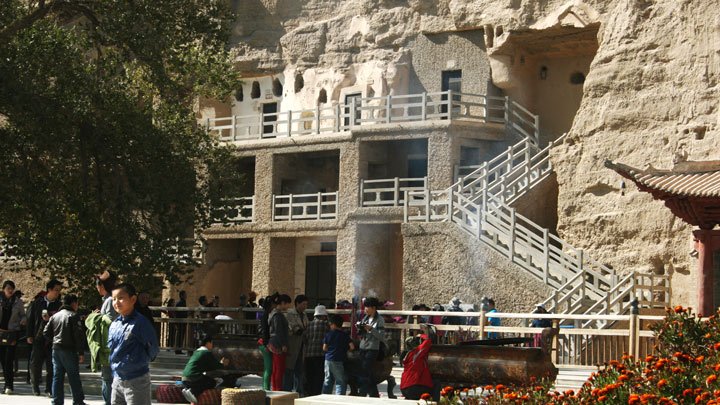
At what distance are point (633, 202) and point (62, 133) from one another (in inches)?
549

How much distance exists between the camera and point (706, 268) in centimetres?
1995

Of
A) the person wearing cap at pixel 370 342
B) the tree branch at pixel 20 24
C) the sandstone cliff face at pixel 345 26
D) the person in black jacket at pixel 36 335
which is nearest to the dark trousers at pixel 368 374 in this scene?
the person wearing cap at pixel 370 342

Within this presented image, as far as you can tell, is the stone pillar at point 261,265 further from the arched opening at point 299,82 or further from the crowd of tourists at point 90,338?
the crowd of tourists at point 90,338

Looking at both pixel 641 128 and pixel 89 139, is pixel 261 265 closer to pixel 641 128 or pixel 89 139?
pixel 641 128

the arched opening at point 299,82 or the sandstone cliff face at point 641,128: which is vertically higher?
the arched opening at point 299,82

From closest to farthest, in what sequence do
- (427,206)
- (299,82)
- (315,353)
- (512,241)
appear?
(315,353) → (512,241) → (427,206) → (299,82)

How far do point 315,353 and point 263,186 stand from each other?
18.9m

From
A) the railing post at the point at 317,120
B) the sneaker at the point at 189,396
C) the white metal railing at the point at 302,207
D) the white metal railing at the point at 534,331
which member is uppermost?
the railing post at the point at 317,120

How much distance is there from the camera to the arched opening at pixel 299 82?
36.6 metres

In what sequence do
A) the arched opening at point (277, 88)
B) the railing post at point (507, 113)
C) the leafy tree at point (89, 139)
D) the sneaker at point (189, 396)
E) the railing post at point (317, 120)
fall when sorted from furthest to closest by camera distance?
the arched opening at point (277, 88) < the railing post at point (317, 120) < the railing post at point (507, 113) < the leafy tree at point (89, 139) < the sneaker at point (189, 396)

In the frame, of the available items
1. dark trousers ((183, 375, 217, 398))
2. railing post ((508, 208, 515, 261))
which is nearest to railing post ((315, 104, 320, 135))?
railing post ((508, 208, 515, 261))

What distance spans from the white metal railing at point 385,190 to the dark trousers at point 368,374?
48.5 feet

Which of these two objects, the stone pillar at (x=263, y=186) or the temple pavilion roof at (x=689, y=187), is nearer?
the temple pavilion roof at (x=689, y=187)

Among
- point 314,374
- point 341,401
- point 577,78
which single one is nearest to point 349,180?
point 577,78
